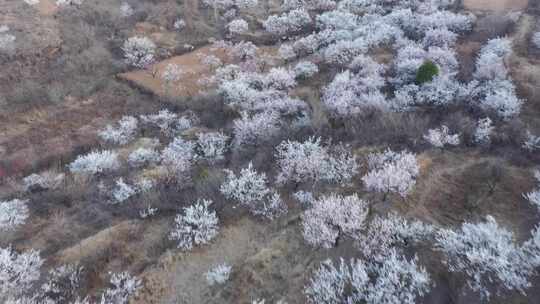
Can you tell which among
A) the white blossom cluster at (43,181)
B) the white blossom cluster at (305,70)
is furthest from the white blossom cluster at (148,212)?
the white blossom cluster at (305,70)

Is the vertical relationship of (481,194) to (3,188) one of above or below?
above

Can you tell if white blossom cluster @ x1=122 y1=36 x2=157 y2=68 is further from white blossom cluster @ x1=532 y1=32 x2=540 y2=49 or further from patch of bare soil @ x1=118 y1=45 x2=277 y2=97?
white blossom cluster @ x1=532 y1=32 x2=540 y2=49

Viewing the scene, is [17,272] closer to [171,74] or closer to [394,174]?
[394,174]

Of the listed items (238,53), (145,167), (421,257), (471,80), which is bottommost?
(238,53)

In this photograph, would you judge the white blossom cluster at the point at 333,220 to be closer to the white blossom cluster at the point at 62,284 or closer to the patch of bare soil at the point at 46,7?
the white blossom cluster at the point at 62,284

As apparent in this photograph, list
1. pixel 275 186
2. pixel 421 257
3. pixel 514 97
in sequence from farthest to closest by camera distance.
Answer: pixel 514 97, pixel 275 186, pixel 421 257

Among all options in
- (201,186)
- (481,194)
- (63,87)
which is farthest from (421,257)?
(63,87)

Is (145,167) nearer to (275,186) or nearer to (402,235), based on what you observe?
(275,186)

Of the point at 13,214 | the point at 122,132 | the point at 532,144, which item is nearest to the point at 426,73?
the point at 532,144
